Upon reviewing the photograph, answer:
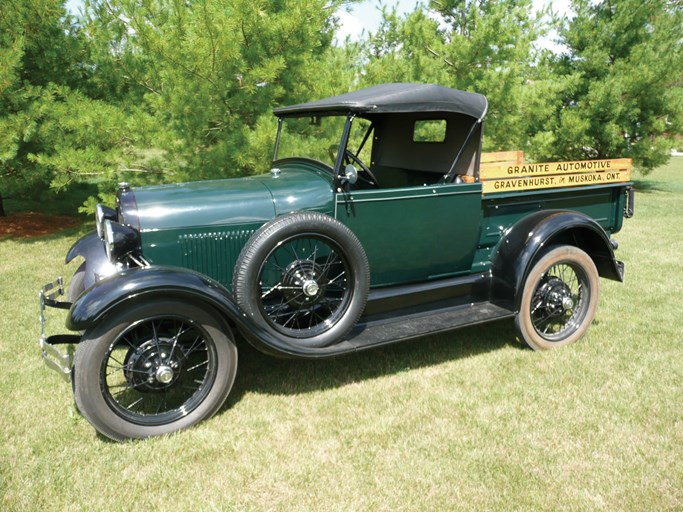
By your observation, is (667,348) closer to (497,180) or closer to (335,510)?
(497,180)

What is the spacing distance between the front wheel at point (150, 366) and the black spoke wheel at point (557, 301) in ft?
7.66

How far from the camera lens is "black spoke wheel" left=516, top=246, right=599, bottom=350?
14.0 feet

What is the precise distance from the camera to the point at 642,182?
1691 cm

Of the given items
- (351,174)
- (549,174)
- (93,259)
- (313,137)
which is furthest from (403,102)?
(313,137)

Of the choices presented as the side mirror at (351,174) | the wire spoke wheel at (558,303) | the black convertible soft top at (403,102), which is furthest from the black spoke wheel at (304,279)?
the wire spoke wheel at (558,303)

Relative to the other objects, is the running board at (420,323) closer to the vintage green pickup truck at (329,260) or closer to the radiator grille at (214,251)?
the vintage green pickup truck at (329,260)

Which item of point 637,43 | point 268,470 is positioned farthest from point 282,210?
point 637,43

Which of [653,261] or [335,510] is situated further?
[653,261]

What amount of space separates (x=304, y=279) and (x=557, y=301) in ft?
7.15

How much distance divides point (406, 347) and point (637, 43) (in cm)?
1253

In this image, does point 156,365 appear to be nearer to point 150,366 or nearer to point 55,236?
point 150,366

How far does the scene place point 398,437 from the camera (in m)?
3.22

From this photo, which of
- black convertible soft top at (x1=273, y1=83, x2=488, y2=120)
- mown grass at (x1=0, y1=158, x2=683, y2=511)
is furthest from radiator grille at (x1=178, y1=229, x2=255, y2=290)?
black convertible soft top at (x1=273, y1=83, x2=488, y2=120)

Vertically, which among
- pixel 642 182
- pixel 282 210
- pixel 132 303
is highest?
pixel 282 210
